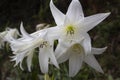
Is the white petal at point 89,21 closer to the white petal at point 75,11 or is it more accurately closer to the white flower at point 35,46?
the white petal at point 75,11

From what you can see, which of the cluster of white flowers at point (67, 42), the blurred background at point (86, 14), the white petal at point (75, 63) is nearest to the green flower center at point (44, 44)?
the cluster of white flowers at point (67, 42)

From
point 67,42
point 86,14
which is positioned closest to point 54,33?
point 67,42

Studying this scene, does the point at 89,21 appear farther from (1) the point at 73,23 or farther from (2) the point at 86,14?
(2) the point at 86,14

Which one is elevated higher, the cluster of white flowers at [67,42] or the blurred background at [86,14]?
the cluster of white flowers at [67,42]

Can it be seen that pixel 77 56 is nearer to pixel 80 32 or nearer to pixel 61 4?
pixel 80 32

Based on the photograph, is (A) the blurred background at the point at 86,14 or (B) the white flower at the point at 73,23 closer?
(B) the white flower at the point at 73,23

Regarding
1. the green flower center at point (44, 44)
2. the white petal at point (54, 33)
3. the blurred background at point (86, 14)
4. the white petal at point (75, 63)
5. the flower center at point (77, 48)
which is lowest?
the blurred background at point (86, 14)
